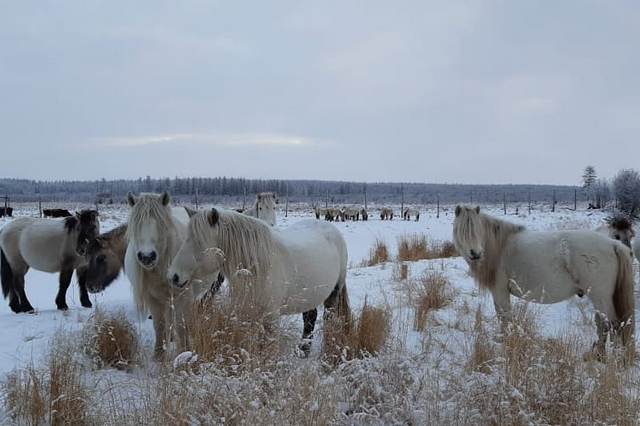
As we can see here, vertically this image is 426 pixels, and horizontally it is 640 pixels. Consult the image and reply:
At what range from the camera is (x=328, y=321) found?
13.0 ft

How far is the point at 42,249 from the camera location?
6859mm

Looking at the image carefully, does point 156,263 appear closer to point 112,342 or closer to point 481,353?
point 112,342

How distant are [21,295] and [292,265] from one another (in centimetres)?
476

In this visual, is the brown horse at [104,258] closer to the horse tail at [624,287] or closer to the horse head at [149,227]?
the horse head at [149,227]

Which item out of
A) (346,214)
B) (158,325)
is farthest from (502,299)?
(346,214)

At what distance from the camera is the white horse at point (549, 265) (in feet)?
14.8

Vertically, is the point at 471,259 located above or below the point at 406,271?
above

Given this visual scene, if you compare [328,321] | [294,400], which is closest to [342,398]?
[294,400]

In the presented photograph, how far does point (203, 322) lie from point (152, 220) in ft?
3.73

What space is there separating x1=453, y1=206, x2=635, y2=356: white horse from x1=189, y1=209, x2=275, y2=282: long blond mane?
2.17 m

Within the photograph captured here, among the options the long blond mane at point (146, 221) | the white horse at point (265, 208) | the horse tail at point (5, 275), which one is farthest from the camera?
the white horse at point (265, 208)

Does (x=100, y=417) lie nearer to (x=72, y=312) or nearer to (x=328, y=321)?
(x=328, y=321)

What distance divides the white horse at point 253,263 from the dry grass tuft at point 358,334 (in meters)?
0.19

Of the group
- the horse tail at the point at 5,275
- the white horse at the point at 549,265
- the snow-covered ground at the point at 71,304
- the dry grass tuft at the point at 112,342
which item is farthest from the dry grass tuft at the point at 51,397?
the horse tail at the point at 5,275
